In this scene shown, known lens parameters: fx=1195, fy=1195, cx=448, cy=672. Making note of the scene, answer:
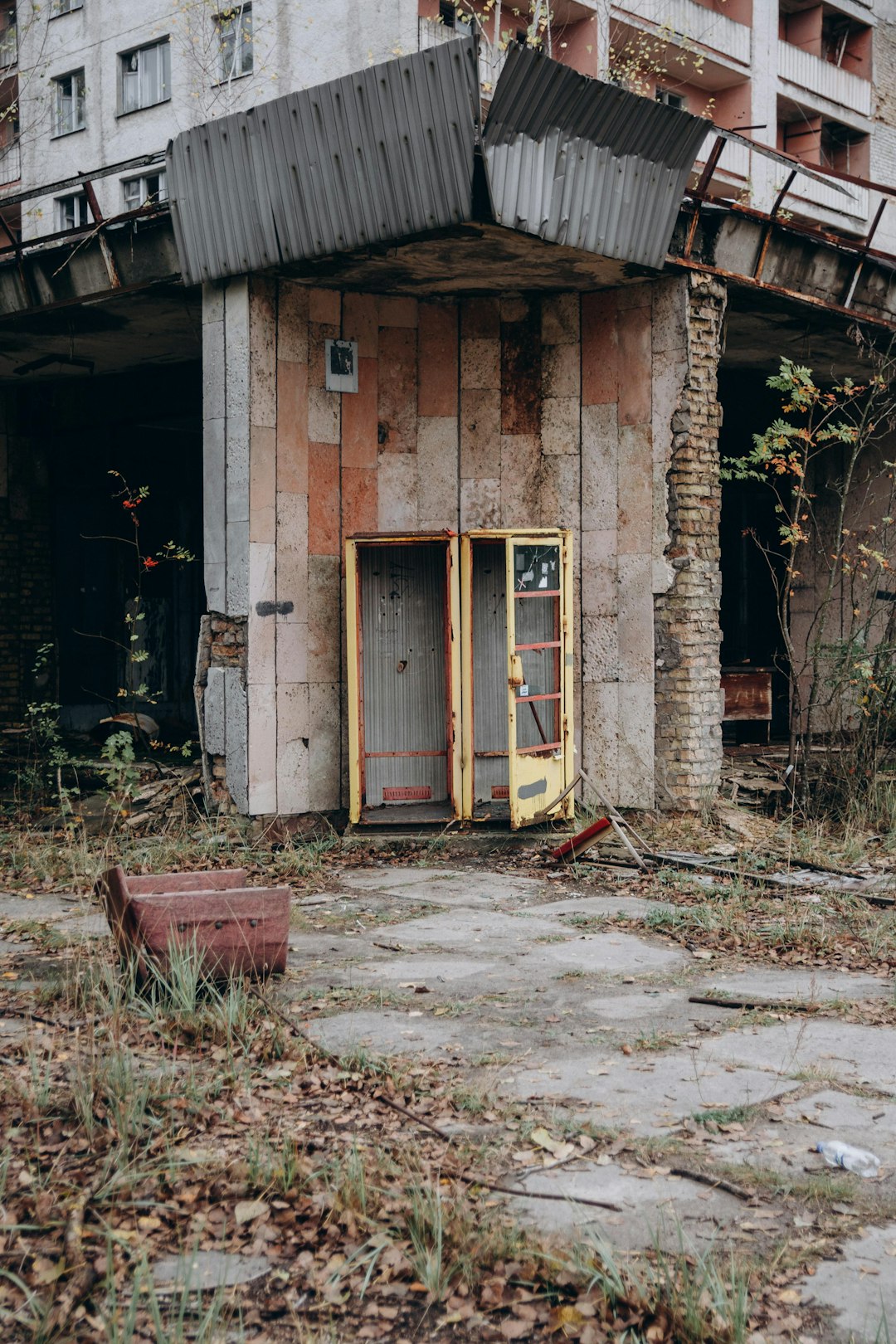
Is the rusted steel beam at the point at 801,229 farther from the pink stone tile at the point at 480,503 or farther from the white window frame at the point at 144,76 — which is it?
the white window frame at the point at 144,76

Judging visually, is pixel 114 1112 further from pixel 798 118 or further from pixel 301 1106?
pixel 798 118

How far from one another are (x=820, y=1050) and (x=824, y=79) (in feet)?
100

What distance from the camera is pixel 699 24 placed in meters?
27.3

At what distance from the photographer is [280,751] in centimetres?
921

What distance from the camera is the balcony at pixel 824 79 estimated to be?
28573 mm

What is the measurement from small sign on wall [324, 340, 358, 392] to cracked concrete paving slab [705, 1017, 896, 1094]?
248 inches

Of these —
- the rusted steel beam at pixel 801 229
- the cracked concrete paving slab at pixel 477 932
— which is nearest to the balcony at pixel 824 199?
the rusted steel beam at pixel 801 229

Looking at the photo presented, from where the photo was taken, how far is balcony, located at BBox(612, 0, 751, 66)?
2572cm

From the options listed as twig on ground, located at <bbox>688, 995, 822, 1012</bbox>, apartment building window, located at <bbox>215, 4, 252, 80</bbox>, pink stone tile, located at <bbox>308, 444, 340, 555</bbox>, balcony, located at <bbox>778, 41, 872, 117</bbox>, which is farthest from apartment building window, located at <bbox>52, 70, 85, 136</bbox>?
twig on ground, located at <bbox>688, 995, 822, 1012</bbox>

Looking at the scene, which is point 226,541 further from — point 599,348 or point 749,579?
point 749,579

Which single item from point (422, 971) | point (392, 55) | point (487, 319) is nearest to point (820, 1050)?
point (422, 971)

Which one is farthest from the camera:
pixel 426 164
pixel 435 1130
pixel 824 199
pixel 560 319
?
pixel 824 199

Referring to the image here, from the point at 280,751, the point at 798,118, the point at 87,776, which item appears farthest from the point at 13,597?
the point at 798,118

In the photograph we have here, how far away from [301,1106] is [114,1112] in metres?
0.62
